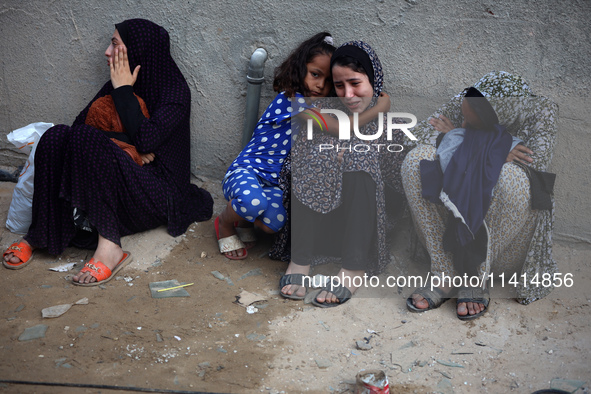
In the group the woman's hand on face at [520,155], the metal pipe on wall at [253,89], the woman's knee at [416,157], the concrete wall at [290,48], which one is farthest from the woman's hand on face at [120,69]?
the woman's hand on face at [520,155]

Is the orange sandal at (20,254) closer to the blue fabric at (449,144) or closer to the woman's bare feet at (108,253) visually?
the woman's bare feet at (108,253)

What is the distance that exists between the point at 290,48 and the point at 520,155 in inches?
59.1

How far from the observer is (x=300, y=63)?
10.4ft

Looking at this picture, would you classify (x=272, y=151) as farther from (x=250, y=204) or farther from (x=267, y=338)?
(x=267, y=338)

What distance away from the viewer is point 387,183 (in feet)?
10.3

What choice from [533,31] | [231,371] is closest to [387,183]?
[533,31]

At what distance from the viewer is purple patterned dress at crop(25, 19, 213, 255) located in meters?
3.09

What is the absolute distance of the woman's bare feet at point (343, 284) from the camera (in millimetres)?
2845

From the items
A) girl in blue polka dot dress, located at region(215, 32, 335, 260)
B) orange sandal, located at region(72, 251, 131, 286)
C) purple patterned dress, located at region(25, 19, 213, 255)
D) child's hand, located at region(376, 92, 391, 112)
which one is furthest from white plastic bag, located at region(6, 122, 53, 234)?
child's hand, located at region(376, 92, 391, 112)

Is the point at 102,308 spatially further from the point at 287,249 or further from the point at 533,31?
the point at 533,31

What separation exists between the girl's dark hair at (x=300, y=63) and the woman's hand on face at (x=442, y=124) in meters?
0.69

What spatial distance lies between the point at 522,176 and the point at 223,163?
1.93 m

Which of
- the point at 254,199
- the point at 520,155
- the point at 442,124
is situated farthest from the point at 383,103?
the point at 254,199

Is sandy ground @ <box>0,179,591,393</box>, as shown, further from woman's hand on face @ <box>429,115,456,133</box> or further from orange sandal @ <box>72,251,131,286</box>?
woman's hand on face @ <box>429,115,456,133</box>
